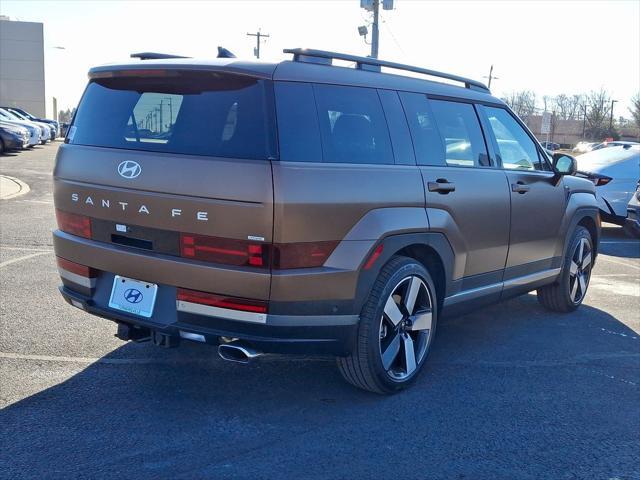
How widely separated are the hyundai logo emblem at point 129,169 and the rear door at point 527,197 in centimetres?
290

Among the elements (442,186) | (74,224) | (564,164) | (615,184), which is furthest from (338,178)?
(615,184)

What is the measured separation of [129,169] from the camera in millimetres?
3738

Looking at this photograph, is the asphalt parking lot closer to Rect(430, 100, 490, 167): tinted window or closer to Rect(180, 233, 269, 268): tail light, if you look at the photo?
Rect(180, 233, 269, 268): tail light

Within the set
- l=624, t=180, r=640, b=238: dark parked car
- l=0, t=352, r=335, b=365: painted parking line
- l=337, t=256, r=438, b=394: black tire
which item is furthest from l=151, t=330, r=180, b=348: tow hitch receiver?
l=624, t=180, r=640, b=238: dark parked car

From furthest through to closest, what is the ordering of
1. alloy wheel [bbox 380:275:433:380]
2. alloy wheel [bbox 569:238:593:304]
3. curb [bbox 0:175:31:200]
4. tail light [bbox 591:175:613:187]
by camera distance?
curb [bbox 0:175:31:200] < tail light [bbox 591:175:613:187] < alloy wheel [bbox 569:238:593:304] < alloy wheel [bbox 380:275:433:380]

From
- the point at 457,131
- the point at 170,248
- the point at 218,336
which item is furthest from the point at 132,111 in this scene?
the point at 457,131

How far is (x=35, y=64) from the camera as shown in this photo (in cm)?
6206

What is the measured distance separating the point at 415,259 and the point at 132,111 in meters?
2.05

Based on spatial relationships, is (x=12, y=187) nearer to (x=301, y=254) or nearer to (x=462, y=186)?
(x=462, y=186)

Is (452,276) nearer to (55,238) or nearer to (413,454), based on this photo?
(413,454)

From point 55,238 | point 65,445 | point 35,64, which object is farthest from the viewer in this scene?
point 35,64

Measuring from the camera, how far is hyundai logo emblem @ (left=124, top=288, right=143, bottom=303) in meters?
3.79

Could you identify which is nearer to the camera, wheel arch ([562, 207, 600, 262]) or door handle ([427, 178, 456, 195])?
door handle ([427, 178, 456, 195])

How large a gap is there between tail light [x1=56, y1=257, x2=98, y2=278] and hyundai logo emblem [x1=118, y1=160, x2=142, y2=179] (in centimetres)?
68
